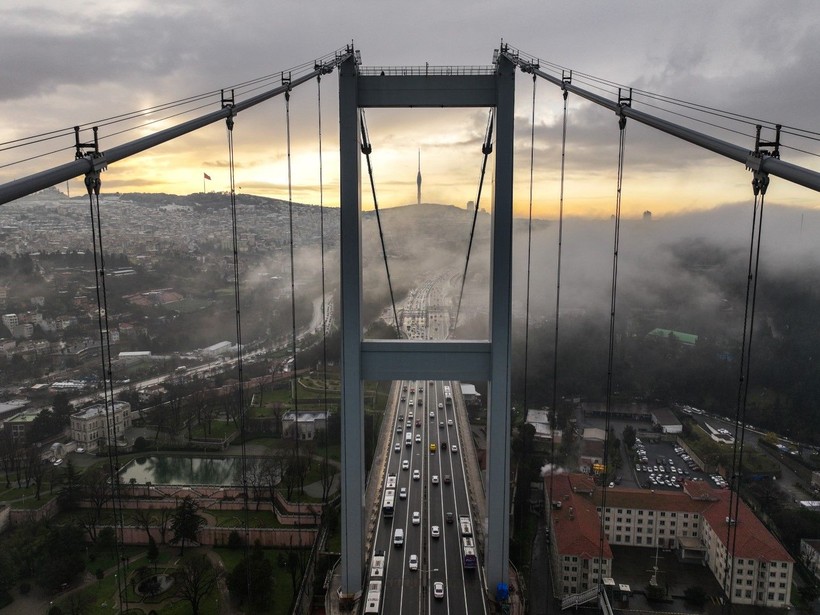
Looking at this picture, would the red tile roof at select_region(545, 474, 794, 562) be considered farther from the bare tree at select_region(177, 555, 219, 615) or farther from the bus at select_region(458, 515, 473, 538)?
the bare tree at select_region(177, 555, 219, 615)

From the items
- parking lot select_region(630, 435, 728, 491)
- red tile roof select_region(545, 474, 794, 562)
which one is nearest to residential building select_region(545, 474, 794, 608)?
red tile roof select_region(545, 474, 794, 562)

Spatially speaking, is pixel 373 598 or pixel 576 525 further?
pixel 576 525

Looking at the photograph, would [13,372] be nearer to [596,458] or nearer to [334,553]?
[334,553]

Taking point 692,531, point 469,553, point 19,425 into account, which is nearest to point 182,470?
point 19,425

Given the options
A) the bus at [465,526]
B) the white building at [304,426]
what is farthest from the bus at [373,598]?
the white building at [304,426]

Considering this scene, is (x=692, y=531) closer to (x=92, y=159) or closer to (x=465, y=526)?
(x=465, y=526)
